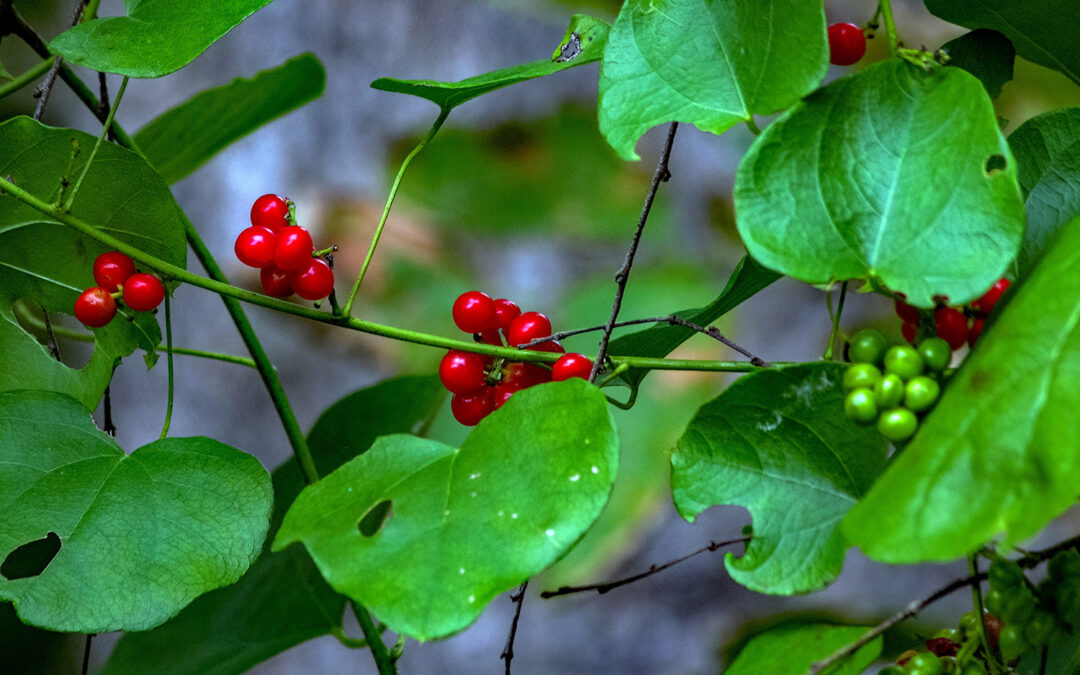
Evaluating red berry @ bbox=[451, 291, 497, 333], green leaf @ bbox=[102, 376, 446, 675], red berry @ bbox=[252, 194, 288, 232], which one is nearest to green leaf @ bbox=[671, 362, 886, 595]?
red berry @ bbox=[451, 291, 497, 333]

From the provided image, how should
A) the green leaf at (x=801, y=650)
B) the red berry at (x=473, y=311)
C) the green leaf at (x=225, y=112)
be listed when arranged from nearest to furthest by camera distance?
1. the green leaf at (x=801, y=650)
2. the red berry at (x=473, y=311)
3. the green leaf at (x=225, y=112)

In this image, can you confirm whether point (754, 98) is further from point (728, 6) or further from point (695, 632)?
point (695, 632)

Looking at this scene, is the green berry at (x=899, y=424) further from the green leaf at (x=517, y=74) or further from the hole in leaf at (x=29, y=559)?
the hole in leaf at (x=29, y=559)

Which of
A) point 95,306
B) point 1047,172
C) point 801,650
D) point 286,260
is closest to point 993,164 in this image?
point 1047,172

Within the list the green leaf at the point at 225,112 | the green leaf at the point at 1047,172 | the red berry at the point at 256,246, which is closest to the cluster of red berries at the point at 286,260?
the red berry at the point at 256,246

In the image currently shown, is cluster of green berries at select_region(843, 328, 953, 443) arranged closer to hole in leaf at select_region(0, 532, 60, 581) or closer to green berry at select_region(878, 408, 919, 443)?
green berry at select_region(878, 408, 919, 443)

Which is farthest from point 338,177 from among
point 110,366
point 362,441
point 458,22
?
point 110,366

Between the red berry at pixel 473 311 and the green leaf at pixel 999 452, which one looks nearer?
the green leaf at pixel 999 452

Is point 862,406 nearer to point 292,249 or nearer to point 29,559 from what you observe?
point 292,249
